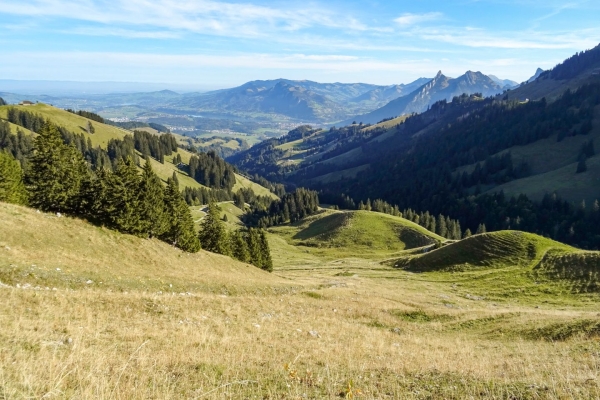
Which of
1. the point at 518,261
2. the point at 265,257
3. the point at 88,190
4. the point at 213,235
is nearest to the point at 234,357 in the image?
the point at 88,190

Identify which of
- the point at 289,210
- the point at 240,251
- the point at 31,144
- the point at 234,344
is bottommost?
the point at 289,210

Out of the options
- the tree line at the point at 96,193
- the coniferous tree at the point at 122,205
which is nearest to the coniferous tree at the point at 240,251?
the tree line at the point at 96,193

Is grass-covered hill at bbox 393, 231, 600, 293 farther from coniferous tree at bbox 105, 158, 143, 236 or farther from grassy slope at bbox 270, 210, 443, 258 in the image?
coniferous tree at bbox 105, 158, 143, 236

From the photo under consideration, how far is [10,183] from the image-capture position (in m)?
49.9

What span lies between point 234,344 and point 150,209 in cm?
3497

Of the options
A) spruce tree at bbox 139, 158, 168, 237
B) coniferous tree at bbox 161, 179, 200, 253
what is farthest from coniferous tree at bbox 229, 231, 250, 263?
spruce tree at bbox 139, 158, 168, 237

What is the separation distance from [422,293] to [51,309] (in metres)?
45.2

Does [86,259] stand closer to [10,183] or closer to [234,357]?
[234,357]

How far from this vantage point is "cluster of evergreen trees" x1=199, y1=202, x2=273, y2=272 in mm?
64250

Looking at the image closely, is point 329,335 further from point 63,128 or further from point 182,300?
point 63,128

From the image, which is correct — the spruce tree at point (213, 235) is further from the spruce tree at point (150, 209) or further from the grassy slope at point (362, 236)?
the grassy slope at point (362, 236)

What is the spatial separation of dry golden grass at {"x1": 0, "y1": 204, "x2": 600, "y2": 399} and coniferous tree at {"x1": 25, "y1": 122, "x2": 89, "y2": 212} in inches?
241

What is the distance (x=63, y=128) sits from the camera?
628 feet

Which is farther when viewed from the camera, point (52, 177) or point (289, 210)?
point (289, 210)
